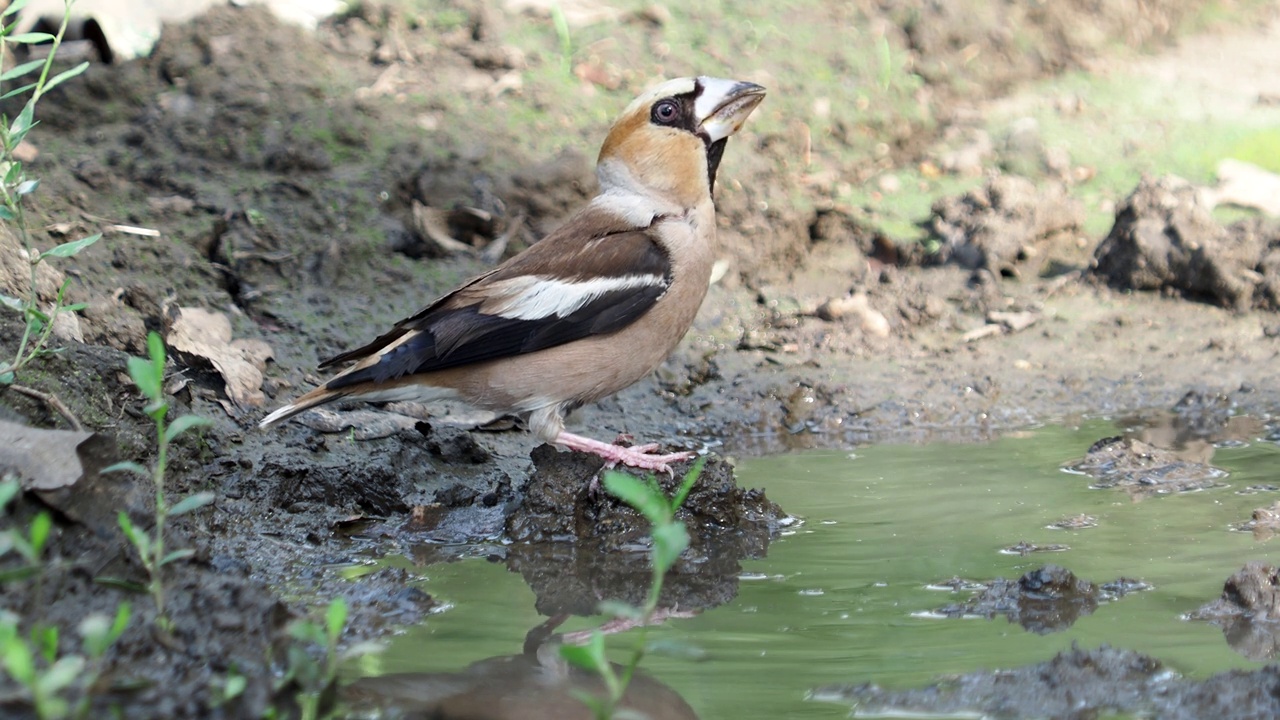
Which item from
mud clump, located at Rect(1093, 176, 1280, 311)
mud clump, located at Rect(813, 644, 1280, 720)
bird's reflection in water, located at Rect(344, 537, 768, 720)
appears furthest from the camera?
mud clump, located at Rect(1093, 176, 1280, 311)

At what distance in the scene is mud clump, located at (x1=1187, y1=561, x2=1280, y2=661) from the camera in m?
3.34

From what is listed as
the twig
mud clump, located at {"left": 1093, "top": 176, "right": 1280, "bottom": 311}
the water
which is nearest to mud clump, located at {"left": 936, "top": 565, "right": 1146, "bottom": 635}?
the water

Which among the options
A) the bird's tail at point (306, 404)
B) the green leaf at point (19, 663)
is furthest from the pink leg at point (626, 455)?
the green leaf at point (19, 663)

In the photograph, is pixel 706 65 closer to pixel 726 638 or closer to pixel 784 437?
pixel 784 437

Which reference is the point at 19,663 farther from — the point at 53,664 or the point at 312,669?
the point at 312,669

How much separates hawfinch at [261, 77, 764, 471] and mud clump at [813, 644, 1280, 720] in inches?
72.0

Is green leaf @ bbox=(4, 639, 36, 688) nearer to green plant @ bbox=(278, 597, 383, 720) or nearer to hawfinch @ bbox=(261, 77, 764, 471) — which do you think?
green plant @ bbox=(278, 597, 383, 720)

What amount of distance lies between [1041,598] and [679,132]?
8.07ft

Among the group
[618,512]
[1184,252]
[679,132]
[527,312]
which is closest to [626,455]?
[618,512]

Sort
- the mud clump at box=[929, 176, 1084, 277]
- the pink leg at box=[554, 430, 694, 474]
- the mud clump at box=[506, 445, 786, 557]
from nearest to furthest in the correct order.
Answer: the mud clump at box=[506, 445, 786, 557] → the pink leg at box=[554, 430, 694, 474] → the mud clump at box=[929, 176, 1084, 277]

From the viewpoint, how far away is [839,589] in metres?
3.87

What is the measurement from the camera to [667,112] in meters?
5.25

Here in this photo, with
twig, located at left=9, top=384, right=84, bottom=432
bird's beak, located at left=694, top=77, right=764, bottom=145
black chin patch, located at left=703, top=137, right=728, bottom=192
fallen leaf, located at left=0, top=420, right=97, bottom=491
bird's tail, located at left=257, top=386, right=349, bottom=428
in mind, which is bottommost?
bird's tail, located at left=257, top=386, right=349, bottom=428

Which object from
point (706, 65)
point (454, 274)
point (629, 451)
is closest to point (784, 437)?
point (629, 451)
